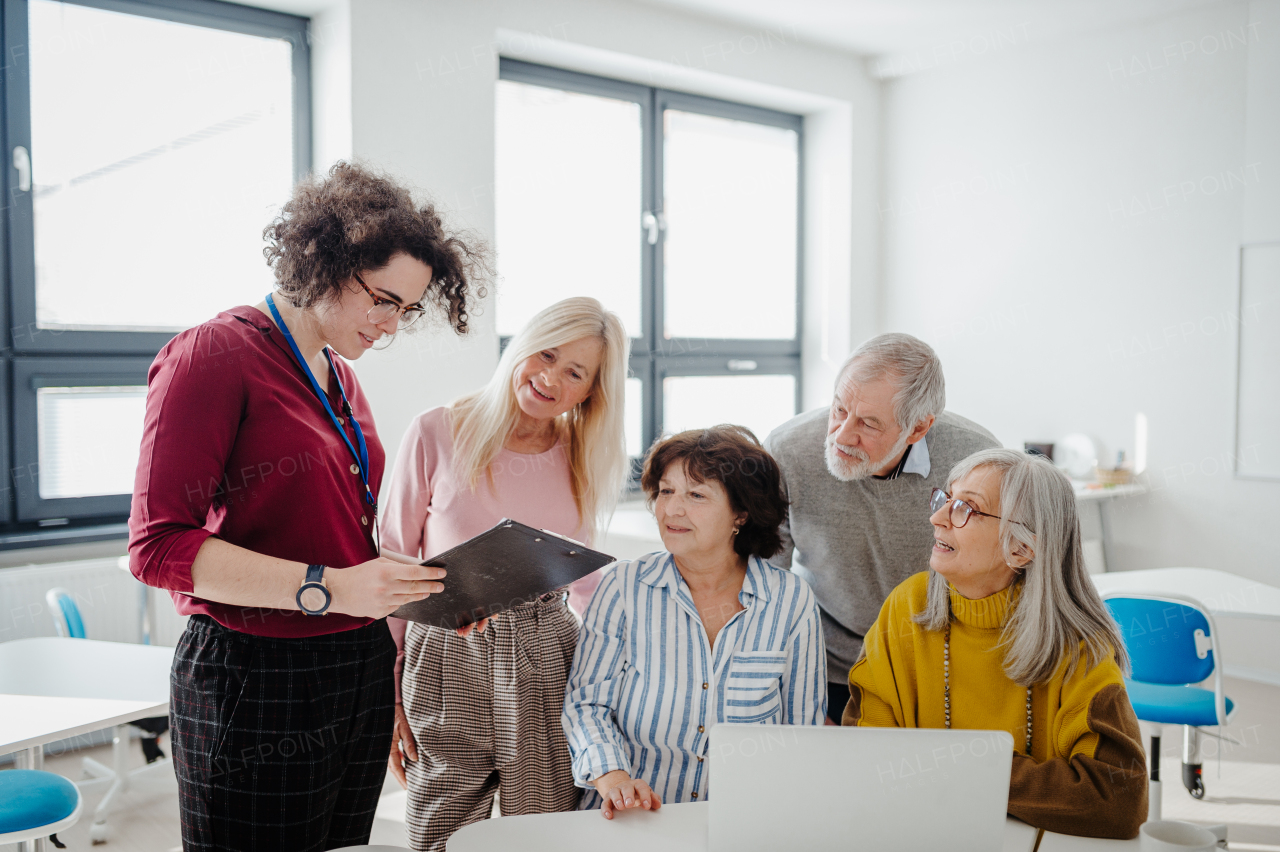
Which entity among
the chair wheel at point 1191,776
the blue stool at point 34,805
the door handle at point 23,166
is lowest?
the chair wheel at point 1191,776

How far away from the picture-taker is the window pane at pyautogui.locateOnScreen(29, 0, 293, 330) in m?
3.57

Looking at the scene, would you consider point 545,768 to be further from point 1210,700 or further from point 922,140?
point 922,140

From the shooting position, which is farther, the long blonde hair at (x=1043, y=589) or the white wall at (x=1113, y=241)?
the white wall at (x=1113, y=241)

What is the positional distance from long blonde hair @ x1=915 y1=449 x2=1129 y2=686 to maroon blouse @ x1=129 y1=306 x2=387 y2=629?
101 cm

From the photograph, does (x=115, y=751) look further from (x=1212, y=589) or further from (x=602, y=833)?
(x=1212, y=589)

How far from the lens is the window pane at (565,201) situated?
16.0ft

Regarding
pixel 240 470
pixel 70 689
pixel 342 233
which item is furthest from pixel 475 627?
pixel 70 689

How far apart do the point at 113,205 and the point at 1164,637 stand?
405cm

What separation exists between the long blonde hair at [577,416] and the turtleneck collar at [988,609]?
2.61 feet

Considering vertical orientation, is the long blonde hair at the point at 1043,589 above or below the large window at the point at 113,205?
below

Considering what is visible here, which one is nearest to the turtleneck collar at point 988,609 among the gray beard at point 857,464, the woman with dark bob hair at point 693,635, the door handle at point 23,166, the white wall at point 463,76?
the woman with dark bob hair at point 693,635

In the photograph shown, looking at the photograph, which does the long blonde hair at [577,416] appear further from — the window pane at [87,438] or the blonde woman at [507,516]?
the window pane at [87,438]

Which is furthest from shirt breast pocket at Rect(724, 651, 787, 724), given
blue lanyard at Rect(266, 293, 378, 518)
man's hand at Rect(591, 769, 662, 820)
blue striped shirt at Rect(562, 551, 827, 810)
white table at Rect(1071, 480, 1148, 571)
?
white table at Rect(1071, 480, 1148, 571)

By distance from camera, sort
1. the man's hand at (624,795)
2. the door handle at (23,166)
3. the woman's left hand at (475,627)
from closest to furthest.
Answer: the man's hand at (624,795) → the woman's left hand at (475,627) → the door handle at (23,166)
